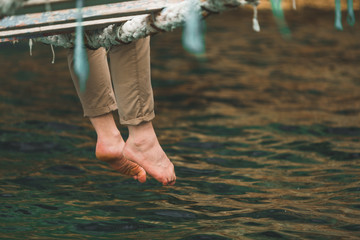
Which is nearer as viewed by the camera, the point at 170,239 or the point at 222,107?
the point at 170,239

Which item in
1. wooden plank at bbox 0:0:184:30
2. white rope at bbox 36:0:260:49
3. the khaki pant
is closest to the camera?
white rope at bbox 36:0:260:49

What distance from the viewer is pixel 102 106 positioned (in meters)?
3.06

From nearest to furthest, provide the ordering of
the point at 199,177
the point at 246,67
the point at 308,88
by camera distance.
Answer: the point at 199,177 → the point at 308,88 → the point at 246,67

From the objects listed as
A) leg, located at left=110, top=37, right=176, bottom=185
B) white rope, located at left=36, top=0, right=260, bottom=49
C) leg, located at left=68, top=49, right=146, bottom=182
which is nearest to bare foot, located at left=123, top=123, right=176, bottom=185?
leg, located at left=110, top=37, right=176, bottom=185

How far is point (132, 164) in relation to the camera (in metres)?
3.34

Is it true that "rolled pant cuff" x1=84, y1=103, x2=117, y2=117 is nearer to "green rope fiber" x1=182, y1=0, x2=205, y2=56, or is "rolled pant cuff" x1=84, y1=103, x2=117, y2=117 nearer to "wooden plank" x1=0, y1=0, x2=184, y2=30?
"wooden plank" x1=0, y1=0, x2=184, y2=30

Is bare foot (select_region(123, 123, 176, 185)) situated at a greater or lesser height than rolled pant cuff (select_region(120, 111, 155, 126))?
lesser

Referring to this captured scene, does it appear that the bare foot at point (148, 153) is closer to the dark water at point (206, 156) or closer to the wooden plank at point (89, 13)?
the dark water at point (206, 156)

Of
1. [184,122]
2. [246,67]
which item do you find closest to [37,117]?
[184,122]

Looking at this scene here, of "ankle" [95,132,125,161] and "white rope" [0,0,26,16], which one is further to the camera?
"ankle" [95,132,125,161]

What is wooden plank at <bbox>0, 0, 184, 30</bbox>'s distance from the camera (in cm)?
221

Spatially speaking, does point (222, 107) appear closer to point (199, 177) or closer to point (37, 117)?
point (37, 117)

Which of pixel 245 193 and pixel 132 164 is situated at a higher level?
pixel 132 164

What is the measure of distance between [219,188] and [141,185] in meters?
0.48
